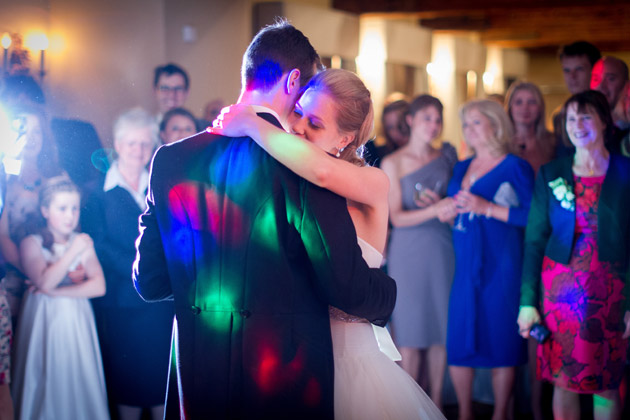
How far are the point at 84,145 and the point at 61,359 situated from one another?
2.94 ft

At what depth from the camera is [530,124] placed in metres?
4.19

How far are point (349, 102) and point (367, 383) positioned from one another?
0.77m

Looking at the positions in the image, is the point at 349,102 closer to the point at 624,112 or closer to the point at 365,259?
the point at 365,259

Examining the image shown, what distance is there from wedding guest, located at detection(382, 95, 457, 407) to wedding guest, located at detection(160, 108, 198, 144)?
1.13 m

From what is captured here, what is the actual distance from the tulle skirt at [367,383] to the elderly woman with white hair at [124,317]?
1426 mm

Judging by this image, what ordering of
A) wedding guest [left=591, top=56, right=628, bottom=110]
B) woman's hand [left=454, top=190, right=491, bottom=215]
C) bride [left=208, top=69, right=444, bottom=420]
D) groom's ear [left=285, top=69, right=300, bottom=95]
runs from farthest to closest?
wedding guest [left=591, top=56, right=628, bottom=110], woman's hand [left=454, top=190, right=491, bottom=215], bride [left=208, top=69, right=444, bottom=420], groom's ear [left=285, top=69, right=300, bottom=95]

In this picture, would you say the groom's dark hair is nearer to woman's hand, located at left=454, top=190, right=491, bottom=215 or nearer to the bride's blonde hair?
the bride's blonde hair

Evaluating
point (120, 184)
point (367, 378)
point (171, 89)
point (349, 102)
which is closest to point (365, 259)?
point (367, 378)

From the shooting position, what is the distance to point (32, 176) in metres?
2.99

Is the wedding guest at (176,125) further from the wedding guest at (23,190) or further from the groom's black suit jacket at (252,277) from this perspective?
the groom's black suit jacket at (252,277)

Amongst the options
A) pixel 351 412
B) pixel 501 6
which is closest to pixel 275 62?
pixel 351 412

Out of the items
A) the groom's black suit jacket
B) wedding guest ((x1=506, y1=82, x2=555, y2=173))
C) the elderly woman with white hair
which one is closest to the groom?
the groom's black suit jacket

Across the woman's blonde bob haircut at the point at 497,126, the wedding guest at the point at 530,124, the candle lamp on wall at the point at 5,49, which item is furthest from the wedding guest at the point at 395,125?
the candle lamp on wall at the point at 5,49

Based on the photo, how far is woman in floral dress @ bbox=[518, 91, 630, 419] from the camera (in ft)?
10.2
